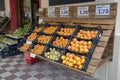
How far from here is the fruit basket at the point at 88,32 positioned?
7.90 feet

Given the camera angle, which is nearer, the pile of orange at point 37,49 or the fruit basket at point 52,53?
the fruit basket at point 52,53

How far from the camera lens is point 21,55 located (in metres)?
4.91

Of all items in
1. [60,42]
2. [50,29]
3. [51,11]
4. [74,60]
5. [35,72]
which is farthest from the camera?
[51,11]

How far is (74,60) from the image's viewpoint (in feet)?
7.74

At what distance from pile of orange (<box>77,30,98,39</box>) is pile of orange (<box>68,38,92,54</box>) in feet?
0.34

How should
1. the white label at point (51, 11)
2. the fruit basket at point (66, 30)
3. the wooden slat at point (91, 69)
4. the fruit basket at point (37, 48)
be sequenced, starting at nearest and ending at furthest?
1. the wooden slat at point (91, 69)
2. the fruit basket at point (66, 30)
3. the fruit basket at point (37, 48)
4. the white label at point (51, 11)

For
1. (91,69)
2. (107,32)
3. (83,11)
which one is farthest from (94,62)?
(83,11)

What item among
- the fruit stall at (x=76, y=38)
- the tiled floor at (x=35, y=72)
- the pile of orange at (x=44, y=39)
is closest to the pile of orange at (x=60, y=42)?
the fruit stall at (x=76, y=38)

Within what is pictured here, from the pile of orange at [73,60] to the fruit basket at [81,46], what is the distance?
0.08 m

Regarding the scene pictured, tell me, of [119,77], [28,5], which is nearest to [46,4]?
[28,5]

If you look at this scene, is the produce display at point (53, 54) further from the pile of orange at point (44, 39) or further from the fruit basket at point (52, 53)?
the pile of orange at point (44, 39)

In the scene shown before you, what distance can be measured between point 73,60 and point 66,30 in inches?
30.9

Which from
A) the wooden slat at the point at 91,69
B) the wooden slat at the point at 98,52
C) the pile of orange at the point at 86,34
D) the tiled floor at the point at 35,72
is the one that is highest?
the pile of orange at the point at 86,34

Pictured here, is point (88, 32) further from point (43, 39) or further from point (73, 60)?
point (43, 39)
